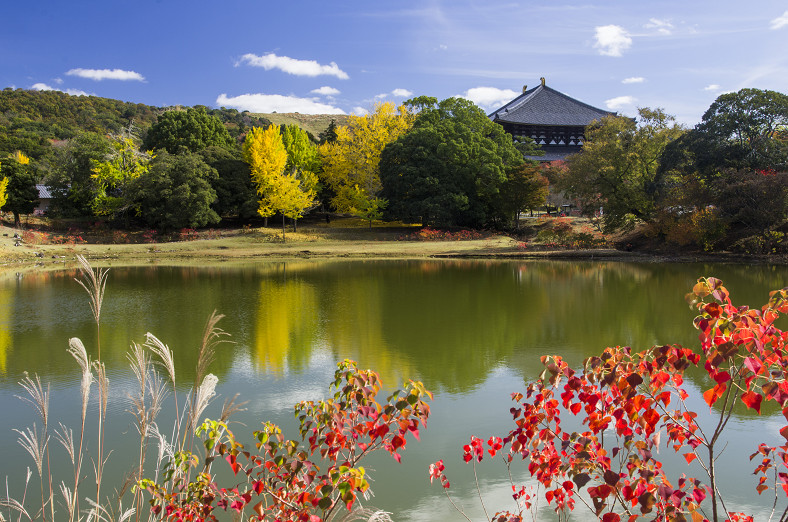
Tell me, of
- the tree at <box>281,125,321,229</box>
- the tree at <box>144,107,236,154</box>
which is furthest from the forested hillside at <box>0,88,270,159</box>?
the tree at <box>281,125,321,229</box>

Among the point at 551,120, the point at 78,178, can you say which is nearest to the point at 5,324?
the point at 78,178

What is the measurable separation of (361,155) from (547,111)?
51.7ft

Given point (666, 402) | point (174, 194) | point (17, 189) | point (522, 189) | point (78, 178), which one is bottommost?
point (666, 402)

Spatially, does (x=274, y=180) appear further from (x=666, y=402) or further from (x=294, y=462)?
(x=666, y=402)

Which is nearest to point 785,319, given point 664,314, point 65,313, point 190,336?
point 664,314

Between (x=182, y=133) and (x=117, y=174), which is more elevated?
(x=182, y=133)

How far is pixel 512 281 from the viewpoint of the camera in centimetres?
1656

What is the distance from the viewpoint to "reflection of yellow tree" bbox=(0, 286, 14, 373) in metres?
8.14

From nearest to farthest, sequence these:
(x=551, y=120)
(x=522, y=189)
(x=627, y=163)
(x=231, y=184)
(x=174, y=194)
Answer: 1. (x=627, y=163)
2. (x=174, y=194)
3. (x=522, y=189)
4. (x=231, y=184)
5. (x=551, y=120)

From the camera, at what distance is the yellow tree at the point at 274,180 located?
98.8 feet

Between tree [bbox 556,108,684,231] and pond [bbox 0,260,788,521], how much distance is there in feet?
22.1

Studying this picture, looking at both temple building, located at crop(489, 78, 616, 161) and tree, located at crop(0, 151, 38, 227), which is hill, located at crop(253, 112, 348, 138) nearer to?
temple building, located at crop(489, 78, 616, 161)

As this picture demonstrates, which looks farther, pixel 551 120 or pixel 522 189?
pixel 551 120

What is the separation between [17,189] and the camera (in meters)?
32.2
